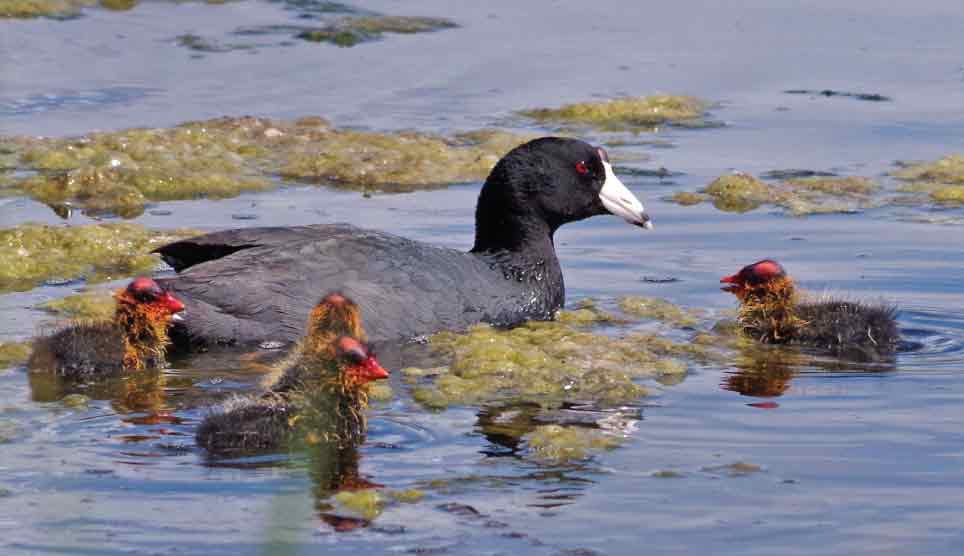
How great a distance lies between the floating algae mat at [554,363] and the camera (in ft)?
24.7

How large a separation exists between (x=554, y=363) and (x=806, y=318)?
1358mm

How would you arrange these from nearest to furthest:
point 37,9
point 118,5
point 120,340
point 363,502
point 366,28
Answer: point 363,502 < point 120,340 < point 366,28 < point 37,9 < point 118,5

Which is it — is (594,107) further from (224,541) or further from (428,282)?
(224,541)

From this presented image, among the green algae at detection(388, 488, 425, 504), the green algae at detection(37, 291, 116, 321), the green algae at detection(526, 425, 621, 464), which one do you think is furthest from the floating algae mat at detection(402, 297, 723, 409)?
the green algae at detection(37, 291, 116, 321)

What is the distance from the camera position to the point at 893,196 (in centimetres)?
1120

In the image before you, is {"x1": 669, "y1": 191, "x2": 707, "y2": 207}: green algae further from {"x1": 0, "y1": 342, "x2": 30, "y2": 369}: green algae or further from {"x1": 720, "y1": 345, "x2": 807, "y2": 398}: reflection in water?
{"x1": 0, "y1": 342, "x2": 30, "y2": 369}: green algae

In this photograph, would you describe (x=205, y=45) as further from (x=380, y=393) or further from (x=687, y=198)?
(x=380, y=393)

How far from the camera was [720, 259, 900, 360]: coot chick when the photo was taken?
8336 millimetres

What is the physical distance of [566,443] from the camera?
671cm

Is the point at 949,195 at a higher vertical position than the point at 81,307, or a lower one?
higher

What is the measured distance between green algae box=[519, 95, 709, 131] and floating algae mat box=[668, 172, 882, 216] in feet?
6.01

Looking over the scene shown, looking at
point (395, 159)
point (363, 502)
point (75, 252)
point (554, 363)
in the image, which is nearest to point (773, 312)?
point (554, 363)

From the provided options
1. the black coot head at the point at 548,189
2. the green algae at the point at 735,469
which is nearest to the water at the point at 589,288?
the green algae at the point at 735,469

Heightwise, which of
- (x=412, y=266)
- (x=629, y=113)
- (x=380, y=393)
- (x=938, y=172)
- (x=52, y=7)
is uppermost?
(x=52, y=7)
